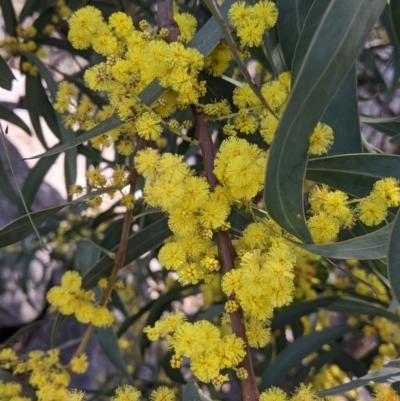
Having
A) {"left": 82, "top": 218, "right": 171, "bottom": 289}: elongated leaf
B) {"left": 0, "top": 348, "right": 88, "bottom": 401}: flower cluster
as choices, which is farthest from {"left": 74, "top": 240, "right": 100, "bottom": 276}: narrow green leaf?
{"left": 0, "top": 348, "right": 88, "bottom": 401}: flower cluster

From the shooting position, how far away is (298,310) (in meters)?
1.30

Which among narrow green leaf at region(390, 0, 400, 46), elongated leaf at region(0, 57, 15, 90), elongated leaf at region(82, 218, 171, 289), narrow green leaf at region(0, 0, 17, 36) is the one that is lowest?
elongated leaf at region(82, 218, 171, 289)

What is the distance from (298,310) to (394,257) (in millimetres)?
743

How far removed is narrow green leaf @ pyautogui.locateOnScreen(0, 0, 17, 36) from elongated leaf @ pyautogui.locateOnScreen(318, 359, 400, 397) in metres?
1.25

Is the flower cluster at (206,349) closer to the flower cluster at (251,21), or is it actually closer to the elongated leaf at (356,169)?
the elongated leaf at (356,169)

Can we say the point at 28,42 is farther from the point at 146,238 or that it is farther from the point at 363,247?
the point at 363,247

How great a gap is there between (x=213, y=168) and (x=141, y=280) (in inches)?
52.9

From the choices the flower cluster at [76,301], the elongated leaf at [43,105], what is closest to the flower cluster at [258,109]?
the flower cluster at [76,301]

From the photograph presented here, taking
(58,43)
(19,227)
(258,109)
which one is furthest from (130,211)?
(58,43)

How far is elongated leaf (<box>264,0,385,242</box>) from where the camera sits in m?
0.48

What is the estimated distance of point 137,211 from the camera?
1.58 meters

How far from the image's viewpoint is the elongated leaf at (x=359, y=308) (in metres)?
1.14

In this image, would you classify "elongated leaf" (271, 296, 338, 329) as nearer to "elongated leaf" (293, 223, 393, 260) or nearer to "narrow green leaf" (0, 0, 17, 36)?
"elongated leaf" (293, 223, 393, 260)

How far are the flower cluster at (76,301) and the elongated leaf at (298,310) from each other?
57cm
